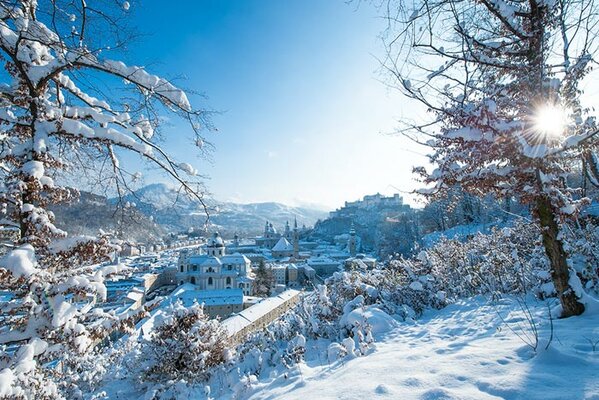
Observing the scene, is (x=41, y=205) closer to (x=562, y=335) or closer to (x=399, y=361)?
(x=399, y=361)

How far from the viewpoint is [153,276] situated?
49.1 metres

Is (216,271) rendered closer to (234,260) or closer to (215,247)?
(234,260)

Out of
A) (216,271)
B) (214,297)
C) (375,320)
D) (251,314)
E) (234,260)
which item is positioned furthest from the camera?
(234,260)

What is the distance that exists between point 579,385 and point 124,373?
11482 millimetres

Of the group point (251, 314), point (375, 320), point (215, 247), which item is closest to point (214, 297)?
point (251, 314)

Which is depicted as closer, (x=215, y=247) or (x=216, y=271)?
(x=216, y=271)

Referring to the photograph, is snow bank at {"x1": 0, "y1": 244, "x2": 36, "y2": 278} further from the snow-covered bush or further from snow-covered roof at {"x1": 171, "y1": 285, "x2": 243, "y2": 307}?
snow-covered roof at {"x1": 171, "y1": 285, "x2": 243, "y2": 307}

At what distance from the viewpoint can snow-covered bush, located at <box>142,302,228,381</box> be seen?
6.68 meters

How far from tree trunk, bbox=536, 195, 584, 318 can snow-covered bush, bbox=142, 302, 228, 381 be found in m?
6.14

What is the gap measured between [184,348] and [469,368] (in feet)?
19.8

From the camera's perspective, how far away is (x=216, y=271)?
4209 centimetres

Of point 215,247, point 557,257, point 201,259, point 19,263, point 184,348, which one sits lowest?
point 184,348

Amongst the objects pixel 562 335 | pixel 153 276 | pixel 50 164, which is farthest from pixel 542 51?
pixel 153 276

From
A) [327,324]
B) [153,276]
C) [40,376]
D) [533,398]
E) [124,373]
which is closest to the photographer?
[533,398]
